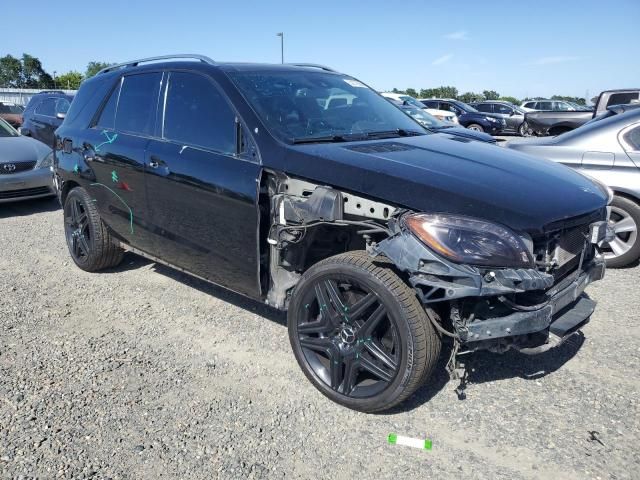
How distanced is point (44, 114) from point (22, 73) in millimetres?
70131

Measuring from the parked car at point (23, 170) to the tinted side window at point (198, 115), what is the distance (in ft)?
15.0

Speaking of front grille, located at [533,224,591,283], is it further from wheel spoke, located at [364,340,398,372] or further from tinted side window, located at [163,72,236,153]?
tinted side window, located at [163,72,236,153]

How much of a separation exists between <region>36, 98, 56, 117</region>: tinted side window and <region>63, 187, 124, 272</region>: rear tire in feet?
26.2

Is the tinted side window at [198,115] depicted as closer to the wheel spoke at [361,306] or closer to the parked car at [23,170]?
the wheel spoke at [361,306]

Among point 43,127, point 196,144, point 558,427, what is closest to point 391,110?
point 196,144

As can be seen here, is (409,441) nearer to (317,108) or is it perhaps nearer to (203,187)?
(203,187)

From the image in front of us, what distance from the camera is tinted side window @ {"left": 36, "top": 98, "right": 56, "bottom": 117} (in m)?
11.9

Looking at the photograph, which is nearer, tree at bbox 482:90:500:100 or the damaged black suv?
the damaged black suv

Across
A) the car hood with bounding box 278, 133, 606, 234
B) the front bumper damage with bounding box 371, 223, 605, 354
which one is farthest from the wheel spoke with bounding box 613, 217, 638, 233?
the front bumper damage with bounding box 371, 223, 605, 354

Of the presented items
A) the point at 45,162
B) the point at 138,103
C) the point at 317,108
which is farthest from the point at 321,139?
the point at 45,162

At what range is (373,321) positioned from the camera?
2705 mm

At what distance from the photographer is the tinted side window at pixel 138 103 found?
13.2 feet

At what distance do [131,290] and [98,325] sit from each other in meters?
0.70

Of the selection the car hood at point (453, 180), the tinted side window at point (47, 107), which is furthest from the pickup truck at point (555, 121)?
the car hood at point (453, 180)
